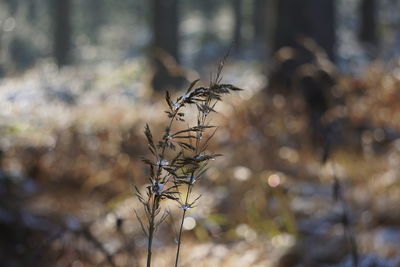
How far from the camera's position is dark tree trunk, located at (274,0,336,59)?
22.5 feet

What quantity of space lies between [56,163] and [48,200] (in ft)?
1.96

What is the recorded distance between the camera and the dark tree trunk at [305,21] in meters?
6.85

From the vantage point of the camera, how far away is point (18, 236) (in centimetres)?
351

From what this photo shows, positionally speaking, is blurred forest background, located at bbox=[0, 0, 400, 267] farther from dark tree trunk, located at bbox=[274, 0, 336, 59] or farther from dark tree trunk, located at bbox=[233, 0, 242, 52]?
dark tree trunk, located at bbox=[233, 0, 242, 52]

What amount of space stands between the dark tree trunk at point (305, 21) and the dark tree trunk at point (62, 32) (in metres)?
22.5

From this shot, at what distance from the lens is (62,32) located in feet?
93.4

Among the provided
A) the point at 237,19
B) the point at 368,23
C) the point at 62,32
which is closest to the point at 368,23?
the point at 368,23

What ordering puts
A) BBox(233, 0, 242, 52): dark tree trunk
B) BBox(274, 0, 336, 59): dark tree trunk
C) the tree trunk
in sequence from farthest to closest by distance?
BBox(233, 0, 242, 52): dark tree trunk
the tree trunk
BBox(274, 0, 336, 59): dark tree trunk

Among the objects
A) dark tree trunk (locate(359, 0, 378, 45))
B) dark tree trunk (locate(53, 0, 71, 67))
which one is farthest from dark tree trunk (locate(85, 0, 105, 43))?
dark tree trunk (locate(359, 0, 378, 45))

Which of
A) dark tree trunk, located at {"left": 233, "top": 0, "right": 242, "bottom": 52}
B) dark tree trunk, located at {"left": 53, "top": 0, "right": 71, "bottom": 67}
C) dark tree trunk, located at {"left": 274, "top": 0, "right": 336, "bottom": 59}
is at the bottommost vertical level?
dark tree trunk, located at {"left": 274, "top": 0, "right": 336, "bottom": 59}

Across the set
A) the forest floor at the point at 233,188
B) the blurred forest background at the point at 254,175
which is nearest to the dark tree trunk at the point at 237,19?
the blurred forest background at the point at 254,175

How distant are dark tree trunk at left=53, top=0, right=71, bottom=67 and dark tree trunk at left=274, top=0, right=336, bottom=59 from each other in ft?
73.7

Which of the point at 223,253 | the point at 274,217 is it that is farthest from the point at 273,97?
the point at 223,253

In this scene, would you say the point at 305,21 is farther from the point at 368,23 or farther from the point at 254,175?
the point at 368,23
